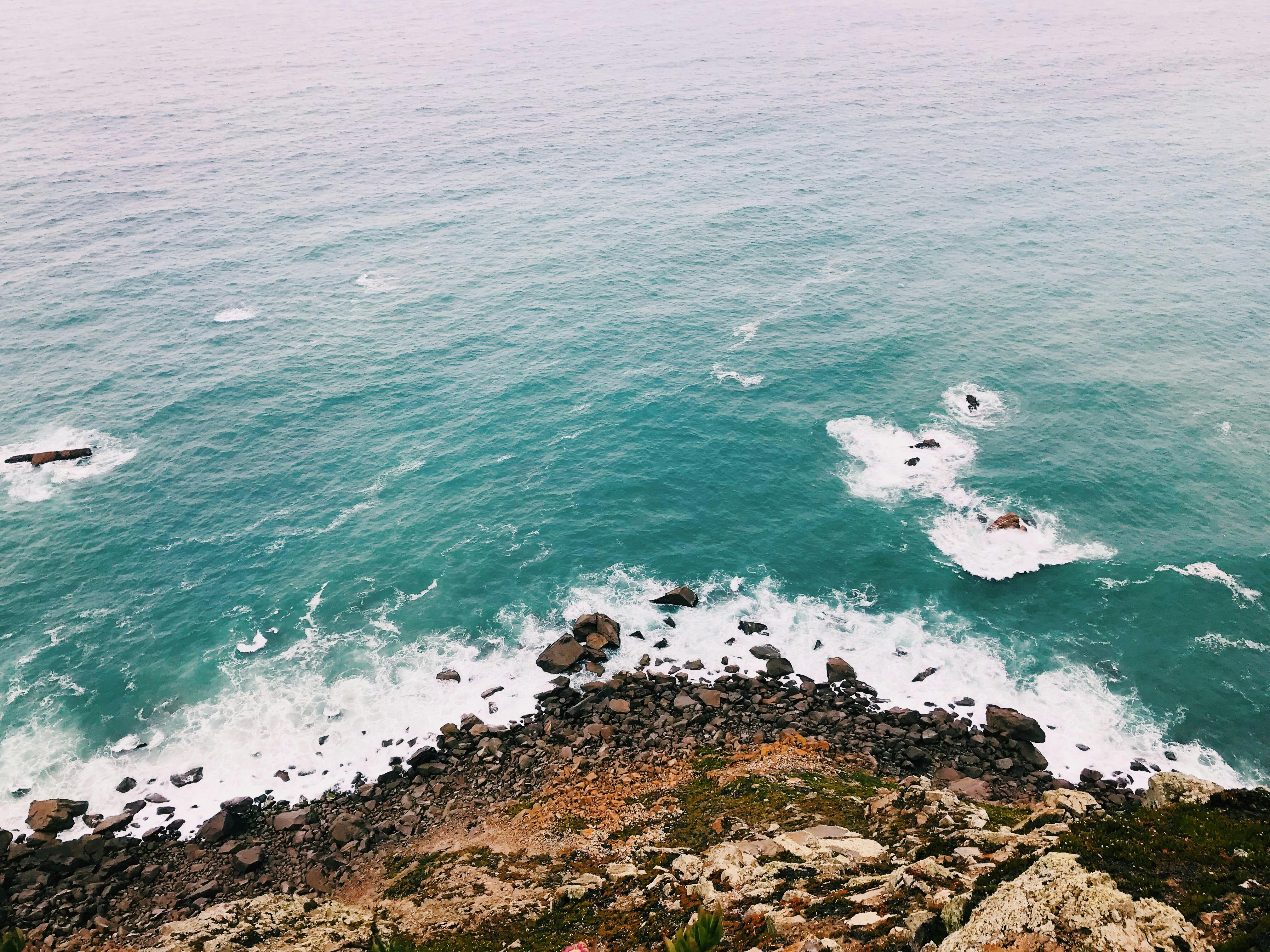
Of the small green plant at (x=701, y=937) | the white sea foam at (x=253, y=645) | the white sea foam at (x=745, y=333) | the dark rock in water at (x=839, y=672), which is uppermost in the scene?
the small green plant at (x=701, y=937)

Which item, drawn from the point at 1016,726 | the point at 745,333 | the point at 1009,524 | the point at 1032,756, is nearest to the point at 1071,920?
the point at 1032,756

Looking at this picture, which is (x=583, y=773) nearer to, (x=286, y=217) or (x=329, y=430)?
(x=329, y=430)

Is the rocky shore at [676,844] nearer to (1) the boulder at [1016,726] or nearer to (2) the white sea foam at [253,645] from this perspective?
(1) the boulder at [1016,726]

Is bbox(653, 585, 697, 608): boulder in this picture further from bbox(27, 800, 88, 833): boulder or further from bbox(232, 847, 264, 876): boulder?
bbox(27, 800, 88, 833): boulder

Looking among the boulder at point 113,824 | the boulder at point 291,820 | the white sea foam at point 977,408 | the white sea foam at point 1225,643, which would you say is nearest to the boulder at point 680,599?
the boulder at point 291,820

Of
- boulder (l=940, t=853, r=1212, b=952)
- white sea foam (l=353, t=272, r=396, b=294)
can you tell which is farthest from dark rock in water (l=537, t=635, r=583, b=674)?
white sea foam (l=353, t=272, r=396, b=294)

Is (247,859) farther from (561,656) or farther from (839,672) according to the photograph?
(839,672)
